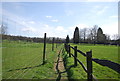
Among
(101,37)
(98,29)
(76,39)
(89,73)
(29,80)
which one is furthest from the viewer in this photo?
(76,39)

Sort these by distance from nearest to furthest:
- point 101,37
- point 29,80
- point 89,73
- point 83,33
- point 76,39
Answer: point 89,73 < point 29,80 < point 101,37 < point 76,39 < point 83,33

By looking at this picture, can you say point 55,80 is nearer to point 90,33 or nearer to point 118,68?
point 118,68

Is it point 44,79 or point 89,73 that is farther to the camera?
point 44,79

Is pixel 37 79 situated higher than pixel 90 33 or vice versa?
pixel 90 33

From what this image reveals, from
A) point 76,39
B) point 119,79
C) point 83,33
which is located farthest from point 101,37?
point 119,79

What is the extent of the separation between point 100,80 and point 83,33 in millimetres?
80645

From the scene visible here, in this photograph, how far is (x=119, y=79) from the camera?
14.1 feet

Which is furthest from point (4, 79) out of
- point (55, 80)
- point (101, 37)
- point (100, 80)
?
point (101, 37)

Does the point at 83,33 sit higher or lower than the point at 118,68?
higher

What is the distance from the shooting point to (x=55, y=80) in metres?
4.25

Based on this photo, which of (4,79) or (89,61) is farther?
(4,79)

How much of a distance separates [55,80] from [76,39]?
7064cm

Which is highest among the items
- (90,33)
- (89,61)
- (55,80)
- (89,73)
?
(90,33)

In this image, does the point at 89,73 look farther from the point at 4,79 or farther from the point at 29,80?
the point at 4,79
